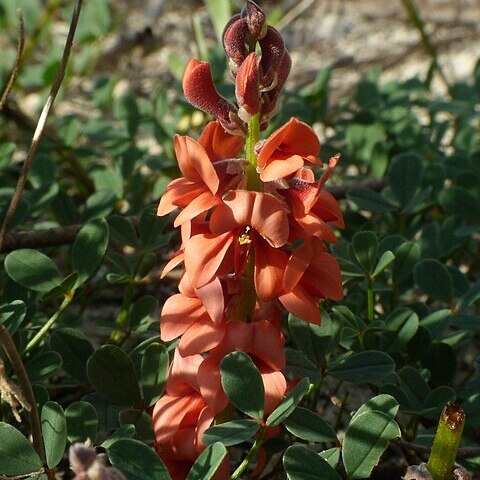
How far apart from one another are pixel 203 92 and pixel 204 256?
23cm

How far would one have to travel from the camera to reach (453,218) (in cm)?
189

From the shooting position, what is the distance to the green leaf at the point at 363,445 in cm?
120

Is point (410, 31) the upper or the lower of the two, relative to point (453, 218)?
upper

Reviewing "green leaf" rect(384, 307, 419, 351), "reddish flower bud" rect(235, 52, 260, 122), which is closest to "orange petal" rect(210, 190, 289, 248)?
"reddish flower bud" rect(235, 52, 260, 122)

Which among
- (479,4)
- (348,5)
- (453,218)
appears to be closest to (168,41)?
(348,5)

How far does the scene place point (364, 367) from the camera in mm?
1392

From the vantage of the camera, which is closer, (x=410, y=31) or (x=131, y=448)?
(x=131, y=448)

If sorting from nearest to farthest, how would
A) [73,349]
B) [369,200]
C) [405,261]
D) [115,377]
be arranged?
[115,377]
[73,349]
[405,261]
[369,200]

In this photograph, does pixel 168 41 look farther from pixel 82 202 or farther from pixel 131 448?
pixel 131 448

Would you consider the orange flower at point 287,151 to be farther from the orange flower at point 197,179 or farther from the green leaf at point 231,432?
the green leaf at point 231,432

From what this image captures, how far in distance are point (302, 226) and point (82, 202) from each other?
1.41m

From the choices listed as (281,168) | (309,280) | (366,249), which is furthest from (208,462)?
(366,249)

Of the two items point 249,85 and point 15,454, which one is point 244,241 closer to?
point 249,85

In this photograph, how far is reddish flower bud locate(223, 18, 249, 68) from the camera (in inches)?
46.9
